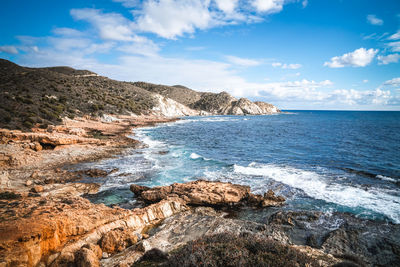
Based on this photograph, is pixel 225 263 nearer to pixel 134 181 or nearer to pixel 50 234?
pixel 50 234

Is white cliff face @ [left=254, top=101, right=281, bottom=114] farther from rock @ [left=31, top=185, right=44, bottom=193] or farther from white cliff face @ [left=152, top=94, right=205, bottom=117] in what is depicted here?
rock @ [left=31, top=185, right=44, bottom=193]

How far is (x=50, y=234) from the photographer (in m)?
5.61

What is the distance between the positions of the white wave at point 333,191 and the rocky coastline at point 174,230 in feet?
6.32

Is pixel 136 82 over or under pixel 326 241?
Result: over

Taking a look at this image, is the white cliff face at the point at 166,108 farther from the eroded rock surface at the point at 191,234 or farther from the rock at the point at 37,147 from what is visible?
the eroded rock surface at the point at 191,234

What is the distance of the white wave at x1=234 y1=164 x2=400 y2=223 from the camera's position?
34.8 ft

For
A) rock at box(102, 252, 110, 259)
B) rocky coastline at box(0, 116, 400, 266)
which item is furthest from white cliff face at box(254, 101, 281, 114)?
rock at box(102, 252, 110, 259)

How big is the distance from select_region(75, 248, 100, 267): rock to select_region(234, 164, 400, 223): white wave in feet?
40.5

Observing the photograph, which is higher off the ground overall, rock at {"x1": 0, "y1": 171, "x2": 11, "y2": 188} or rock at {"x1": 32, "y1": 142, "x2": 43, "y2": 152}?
rock at {"x1": 32, "y1": 142, "x2": 43, "y2": 152}

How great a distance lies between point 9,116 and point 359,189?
121ft

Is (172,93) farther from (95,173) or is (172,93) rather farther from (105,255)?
(105,255)

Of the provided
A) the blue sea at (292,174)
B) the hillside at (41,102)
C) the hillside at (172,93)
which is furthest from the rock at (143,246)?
the hillside at (172,93)

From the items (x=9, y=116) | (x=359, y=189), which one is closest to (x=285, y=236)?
(x=359, y=189)

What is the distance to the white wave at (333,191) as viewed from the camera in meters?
10.6
